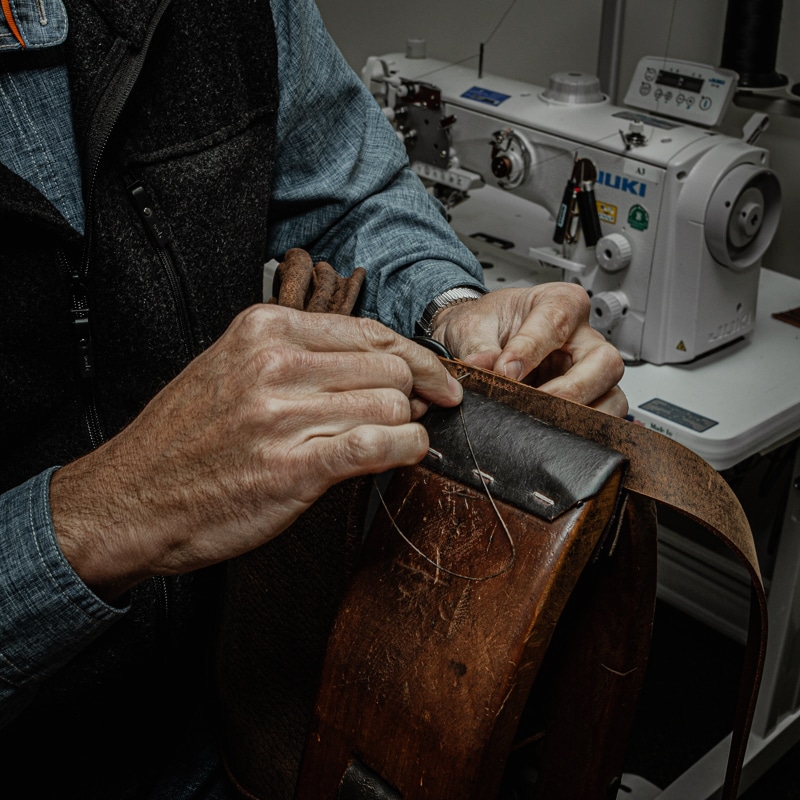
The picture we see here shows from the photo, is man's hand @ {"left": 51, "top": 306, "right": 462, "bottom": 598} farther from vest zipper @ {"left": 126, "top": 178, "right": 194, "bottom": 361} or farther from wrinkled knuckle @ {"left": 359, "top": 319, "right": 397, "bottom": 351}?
vest zipper @ {"left": 126, "top": 178, "right": 194, "bottom": 361}

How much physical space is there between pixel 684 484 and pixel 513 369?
21cm

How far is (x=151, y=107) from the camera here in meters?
0.97

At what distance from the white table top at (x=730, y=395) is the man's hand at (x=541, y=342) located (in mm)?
720

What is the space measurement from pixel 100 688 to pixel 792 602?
1520 mm

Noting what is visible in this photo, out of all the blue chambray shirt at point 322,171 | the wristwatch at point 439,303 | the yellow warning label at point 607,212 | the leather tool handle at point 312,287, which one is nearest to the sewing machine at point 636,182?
the yellow warning label at point 607,212

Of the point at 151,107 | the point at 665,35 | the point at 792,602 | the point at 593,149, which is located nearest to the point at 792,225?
the point at 665,35

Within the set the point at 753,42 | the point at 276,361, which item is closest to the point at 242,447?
the point at 276,361

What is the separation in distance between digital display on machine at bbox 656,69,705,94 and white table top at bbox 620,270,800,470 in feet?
1.59

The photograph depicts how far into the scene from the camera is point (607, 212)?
184cm

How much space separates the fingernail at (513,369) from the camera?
0.87m

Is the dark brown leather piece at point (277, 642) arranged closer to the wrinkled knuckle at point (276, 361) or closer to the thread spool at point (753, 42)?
the wrinkled knuckle at point (276, 361)

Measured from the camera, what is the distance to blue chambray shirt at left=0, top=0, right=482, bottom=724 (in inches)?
35.3

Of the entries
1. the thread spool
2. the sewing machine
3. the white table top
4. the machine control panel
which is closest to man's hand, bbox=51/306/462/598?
the white table top

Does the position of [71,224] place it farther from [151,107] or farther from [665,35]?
[665,35]
